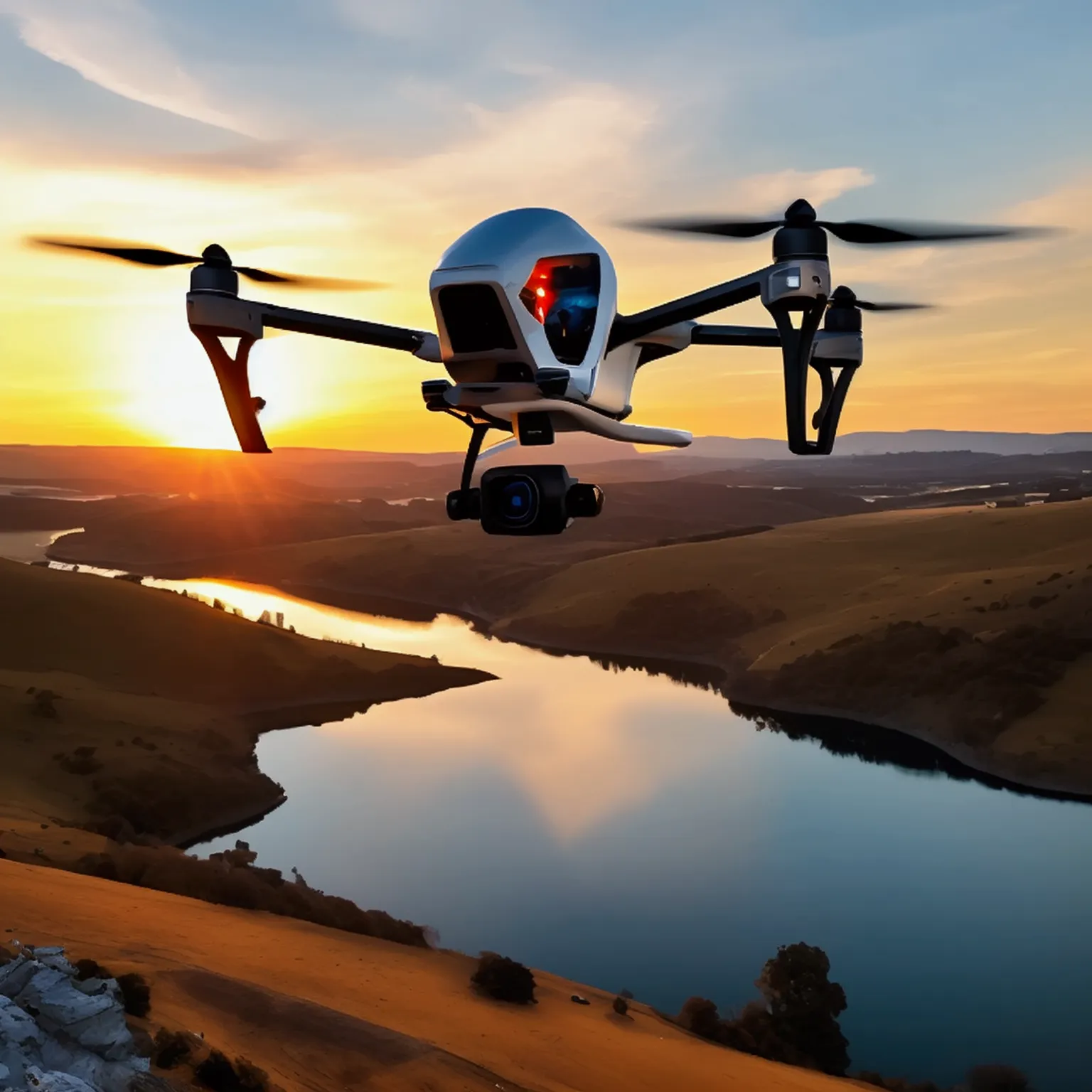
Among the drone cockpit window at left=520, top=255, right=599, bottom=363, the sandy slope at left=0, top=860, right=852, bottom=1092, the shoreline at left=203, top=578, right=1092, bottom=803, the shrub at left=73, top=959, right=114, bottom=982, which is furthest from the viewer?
the shoreline at left=203, top=578, right=1092, bottom=803

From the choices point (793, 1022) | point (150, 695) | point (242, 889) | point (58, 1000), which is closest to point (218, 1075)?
point (58, 1000)

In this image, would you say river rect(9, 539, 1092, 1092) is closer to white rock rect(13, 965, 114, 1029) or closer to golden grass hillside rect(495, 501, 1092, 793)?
golden grass hillside rect(495, 501, 1092, 793)

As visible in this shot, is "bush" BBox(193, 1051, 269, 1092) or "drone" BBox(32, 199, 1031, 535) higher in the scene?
"drone" BBox(32, 199, 1031, 535)

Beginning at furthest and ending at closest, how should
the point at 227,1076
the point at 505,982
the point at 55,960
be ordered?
the point at 505,982 < the point at 55,960 < the point at 227,1076

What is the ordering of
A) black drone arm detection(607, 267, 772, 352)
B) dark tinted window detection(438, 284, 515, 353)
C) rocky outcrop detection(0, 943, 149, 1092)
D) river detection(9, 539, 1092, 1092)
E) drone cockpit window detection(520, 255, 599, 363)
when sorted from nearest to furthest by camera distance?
dark tinted window detection(438, 284, 515, 353) < drone cockpit window detection(520, 255, 599, 363) < black drone arm detection(607, 267, 772, 352) < rocky outcrop detection(0, 943, 149, 1092) < river detection(9, 539, 1092, 1092)

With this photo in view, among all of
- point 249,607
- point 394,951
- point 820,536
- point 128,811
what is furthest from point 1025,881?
point 249,607

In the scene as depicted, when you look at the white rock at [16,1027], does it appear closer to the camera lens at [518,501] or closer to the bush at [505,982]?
the camera lens at [518,501]

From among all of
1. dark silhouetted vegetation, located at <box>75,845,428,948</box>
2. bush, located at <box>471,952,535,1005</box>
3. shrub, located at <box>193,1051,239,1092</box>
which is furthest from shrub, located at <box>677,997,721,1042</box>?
shrub, located at <box>193,1051,239,1092</box>

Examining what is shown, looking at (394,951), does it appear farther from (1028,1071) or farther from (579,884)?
(1028,1071)

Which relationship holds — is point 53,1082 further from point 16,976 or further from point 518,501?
point 518,501
